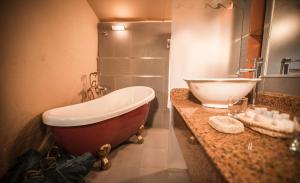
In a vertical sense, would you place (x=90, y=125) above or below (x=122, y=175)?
above

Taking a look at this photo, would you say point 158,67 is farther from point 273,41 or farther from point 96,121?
point 273,41

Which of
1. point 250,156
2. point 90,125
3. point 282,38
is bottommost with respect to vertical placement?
point 90,125

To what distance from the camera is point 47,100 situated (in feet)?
5.32

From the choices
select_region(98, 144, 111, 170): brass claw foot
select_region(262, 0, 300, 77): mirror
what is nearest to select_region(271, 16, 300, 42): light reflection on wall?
select_region(262, 0, 300, 77): mirror

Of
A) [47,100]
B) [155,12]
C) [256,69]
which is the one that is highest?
[155,12]

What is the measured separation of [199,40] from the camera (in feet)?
4.05

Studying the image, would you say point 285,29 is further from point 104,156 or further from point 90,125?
point 104,156

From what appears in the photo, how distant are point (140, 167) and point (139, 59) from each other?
176 cm

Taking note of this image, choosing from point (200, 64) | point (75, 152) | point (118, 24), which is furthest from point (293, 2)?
point (118, 24)

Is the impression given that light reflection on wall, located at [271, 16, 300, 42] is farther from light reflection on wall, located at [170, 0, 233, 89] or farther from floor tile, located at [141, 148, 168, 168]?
floor tile, located at [141, 148, 168, 168]

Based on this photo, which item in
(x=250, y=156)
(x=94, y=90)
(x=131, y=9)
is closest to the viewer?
(x=250, y=156)

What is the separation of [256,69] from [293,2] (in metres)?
0.40

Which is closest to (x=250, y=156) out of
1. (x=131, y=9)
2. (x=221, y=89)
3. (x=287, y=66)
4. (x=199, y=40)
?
(x=221, y=89)

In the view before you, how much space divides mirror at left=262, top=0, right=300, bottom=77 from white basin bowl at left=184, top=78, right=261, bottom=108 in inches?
9.7
